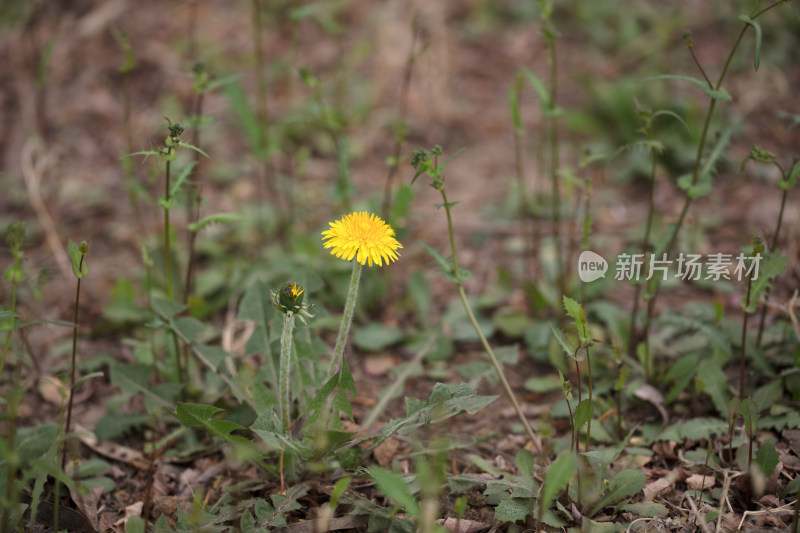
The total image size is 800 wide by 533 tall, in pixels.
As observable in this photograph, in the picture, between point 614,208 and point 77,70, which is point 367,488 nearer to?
point 614,208

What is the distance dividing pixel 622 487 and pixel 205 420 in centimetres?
134

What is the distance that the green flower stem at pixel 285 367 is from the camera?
1.94m

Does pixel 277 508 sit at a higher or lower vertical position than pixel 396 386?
lower

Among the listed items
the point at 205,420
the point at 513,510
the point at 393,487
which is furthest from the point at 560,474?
the point at 205,420

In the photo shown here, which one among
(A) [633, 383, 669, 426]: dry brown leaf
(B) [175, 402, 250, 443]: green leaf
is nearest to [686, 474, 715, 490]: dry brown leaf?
(A) [633, 383, 669, 426]: dry brown leaf

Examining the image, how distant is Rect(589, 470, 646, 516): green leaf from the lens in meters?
1.95

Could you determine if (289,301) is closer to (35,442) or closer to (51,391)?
(35,442)

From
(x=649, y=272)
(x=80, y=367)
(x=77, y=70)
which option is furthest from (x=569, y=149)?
(x=77, y=70)

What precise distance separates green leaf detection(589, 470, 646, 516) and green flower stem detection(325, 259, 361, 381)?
0.95m

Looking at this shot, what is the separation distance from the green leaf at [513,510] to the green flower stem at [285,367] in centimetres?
76

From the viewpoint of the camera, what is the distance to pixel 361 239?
6.30 ft

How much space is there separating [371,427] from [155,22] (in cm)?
435

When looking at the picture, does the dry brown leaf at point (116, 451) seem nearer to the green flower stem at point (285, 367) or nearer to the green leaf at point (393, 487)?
the green flower stem at point (285, 367)

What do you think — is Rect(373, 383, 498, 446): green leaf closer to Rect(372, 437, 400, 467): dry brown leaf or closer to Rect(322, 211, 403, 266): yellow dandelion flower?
Rect(372, 437, 400, 467): dry brown leaf
